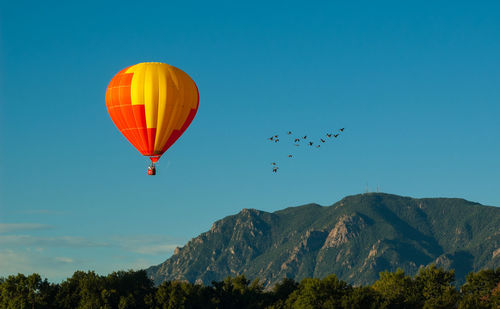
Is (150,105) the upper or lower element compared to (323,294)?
upper

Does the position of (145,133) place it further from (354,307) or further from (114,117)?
(354,307)

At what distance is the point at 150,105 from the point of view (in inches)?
5561

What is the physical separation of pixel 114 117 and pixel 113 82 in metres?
5.49

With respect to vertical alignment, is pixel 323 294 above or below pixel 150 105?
below

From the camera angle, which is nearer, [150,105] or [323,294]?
[150,105]

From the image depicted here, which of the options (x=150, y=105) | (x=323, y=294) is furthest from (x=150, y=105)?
(x=323, y=294)

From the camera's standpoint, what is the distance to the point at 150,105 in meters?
141

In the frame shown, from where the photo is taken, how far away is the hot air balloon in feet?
464

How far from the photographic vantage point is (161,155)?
14188 centimetres

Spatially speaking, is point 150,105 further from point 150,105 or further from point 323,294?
point 323,294

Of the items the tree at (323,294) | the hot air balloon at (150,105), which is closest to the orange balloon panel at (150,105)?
the hot air balloon at (150,105)

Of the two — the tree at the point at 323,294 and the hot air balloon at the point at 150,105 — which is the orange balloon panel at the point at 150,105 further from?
the tree at the point at 323,294

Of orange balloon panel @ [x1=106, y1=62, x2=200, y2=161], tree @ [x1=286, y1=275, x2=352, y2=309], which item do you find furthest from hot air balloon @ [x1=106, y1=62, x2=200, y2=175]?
tree @ [x1=286, y1=275, x2=352, y2=309]

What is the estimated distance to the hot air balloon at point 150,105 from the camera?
141 meters
